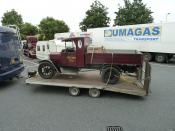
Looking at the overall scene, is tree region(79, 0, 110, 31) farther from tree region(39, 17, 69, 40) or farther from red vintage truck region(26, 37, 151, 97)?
red vintage truck region(26, 37, 151, 97)

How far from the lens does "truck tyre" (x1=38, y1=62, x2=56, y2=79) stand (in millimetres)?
7793

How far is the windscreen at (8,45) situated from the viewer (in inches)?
298

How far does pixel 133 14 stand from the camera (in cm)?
3183

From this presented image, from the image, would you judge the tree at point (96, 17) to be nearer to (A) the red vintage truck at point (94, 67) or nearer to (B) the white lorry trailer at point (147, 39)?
(B) the white lorry trailer at point (147, 39)

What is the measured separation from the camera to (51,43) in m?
17.4

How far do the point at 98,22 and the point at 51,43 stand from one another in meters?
18.4

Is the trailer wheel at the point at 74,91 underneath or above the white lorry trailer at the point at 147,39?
underneath

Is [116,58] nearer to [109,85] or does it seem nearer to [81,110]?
[109,85]

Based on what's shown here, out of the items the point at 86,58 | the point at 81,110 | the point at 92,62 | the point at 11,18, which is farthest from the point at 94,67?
the point at 11,18

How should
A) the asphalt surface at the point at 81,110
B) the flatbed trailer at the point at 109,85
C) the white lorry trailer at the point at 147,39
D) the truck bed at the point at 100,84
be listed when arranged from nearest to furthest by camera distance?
1. the asphalt surface at the point at 81,110
2. the flatbed trailer at the point at 109,85
3. the truck bed at the point at 100,84
4. the white lorry trailer at the point at 147,39

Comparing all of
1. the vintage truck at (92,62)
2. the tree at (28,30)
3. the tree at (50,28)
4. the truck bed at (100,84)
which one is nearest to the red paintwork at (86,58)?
the vintage truck at (92,62)

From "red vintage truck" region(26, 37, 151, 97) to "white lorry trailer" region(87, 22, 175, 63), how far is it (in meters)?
8.67

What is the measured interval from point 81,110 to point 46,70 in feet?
9.91

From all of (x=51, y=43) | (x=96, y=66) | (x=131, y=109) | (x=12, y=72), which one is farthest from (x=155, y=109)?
(x=51, y=43)
